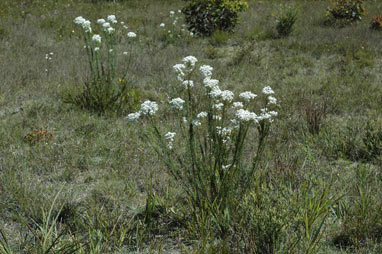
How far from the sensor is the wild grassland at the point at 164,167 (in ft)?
8.94

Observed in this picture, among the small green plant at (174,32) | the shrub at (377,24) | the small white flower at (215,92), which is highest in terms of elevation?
the small white flower at (215,92)

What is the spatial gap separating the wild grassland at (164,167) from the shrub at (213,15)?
0.58m

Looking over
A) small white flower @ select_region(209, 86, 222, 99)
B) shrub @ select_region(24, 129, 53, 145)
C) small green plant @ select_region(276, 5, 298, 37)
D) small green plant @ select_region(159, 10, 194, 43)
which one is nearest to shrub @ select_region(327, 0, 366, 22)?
small green plant @ select_region(276, 5, 298, 37)

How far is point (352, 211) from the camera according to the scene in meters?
3.04

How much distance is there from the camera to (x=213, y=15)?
10.1m

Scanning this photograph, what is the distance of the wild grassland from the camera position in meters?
2.72

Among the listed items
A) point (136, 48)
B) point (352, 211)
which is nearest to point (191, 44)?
point (136, 48)

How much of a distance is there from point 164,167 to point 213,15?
715 centimetres

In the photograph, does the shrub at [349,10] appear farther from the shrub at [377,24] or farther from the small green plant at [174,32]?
the small green plant at [174,32]

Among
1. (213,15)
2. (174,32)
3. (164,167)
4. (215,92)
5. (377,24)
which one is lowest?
(164,167)

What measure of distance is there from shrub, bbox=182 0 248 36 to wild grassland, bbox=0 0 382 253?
0.58 meters

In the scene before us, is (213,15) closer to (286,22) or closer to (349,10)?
(286,22)

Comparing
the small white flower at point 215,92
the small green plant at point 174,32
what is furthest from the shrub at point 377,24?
the small white flower at point 215,92

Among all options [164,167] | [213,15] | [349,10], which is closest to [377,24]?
[349,10]
